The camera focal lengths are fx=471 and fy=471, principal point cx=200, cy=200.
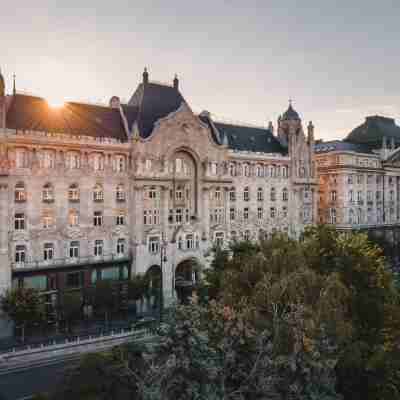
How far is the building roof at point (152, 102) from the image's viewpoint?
65.9 m

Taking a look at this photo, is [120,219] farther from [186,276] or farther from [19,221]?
[186,276]

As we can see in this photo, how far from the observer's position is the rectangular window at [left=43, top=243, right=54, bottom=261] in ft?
181

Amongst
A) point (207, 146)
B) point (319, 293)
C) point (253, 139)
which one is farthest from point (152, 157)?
point (319, 293)

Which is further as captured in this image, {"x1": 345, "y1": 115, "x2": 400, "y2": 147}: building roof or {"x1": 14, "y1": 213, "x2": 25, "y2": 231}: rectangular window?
{"x1": 345, "y1": 115, "x2": 400, "y2": 147}: building roof

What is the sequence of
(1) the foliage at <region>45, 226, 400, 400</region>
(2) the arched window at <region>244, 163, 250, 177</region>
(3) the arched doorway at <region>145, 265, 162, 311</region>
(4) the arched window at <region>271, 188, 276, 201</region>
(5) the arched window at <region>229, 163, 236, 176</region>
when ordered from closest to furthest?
(1) the foliage at <region>45, 226, 400, 400</region>
(3) the arched doorway at <region>145, 265, 162, 311</region>
(5) the arched window at <region>229, 163, 236, 176</region>
(2) the arched window at <region>244, 163, 250, 177</region>
(4) the arched window at <region>271, 188, 276, 201</region>

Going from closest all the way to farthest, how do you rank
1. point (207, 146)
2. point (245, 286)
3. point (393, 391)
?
point (393, 391) → point (245, 286) → point (207, 146)

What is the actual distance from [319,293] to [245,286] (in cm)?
690

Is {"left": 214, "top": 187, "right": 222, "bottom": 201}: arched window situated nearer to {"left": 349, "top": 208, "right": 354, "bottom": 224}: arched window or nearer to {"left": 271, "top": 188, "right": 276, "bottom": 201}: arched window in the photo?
{"left": 271, "top": 188, "right": 276, "bottom": 201}: arched window

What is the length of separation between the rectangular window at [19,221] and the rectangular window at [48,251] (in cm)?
348

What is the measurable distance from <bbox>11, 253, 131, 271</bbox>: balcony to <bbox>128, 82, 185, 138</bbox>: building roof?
16.8 m

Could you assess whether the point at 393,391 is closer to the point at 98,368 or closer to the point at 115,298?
the point at 98,368

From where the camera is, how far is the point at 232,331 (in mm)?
20922

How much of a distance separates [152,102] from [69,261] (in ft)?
86.5

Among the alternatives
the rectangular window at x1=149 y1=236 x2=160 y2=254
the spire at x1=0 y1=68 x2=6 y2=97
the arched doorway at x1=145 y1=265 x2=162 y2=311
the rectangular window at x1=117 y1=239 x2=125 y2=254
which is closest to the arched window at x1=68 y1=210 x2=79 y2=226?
the rectangular window at x1=117 y1=239 x2=125 y2=254
